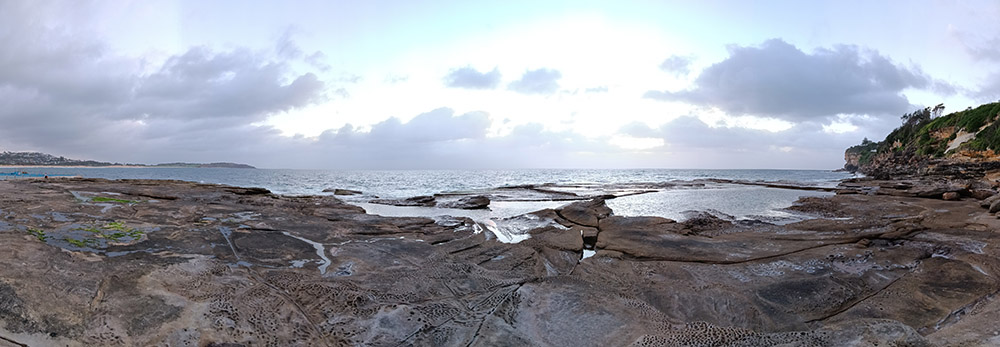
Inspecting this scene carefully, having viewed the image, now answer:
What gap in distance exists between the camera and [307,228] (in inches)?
557

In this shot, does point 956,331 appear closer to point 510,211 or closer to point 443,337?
point 443,337

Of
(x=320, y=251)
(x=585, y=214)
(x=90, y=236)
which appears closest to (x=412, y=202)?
(x=585, y=214)

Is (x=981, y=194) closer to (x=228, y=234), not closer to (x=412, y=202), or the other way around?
(x=412, y=202)

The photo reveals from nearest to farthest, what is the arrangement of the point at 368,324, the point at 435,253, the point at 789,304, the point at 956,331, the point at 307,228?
the point at 956,331, the point at 368,324, the point at 789,304, the point at 435,253, the point at 307,228

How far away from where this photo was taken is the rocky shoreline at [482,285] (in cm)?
590

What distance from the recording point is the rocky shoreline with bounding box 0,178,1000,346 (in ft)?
19.4

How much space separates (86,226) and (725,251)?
18.7 meters

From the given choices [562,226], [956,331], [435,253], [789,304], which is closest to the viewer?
[956,331]

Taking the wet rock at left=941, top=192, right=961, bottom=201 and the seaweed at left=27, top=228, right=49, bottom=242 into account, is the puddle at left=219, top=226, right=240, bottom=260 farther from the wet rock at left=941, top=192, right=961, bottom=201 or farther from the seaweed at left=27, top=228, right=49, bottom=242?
the wet rock at left=941, top=192, right=961, bottom=201

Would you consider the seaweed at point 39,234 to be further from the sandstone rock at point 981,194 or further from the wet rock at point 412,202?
the sandstone rock at point 981,194

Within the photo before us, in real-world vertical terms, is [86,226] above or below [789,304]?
above

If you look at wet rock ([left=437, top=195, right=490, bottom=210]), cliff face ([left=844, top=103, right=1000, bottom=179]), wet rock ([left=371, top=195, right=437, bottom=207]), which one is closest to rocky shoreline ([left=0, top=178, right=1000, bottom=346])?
wet rock ([left=437, top=195, right=490, bottom=210])

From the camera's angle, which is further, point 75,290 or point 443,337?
point 75,290

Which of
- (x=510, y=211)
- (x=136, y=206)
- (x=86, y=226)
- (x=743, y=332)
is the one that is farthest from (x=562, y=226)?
(x=136, y=206)
